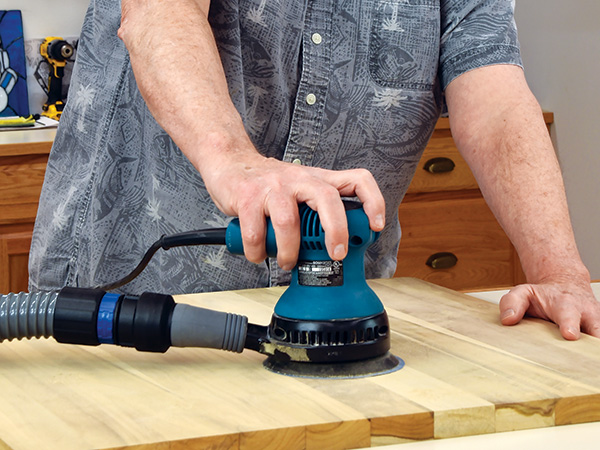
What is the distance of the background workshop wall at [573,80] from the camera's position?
3.05 meters

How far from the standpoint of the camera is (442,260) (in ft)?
10.2

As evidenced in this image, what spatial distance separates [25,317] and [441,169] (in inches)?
92.5

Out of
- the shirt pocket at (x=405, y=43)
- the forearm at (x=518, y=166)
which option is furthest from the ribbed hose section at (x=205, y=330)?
the shirt pocket at (x=405, y=43)

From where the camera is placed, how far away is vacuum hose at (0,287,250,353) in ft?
2.69

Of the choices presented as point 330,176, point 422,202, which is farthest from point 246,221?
point 422,202

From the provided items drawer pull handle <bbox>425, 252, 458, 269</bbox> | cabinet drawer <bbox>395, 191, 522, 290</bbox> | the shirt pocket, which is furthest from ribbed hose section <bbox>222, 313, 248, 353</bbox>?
drawer pull handle <bbox>425, 252, 458, 269</bbox>

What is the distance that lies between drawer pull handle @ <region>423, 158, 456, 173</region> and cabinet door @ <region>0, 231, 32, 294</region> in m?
1.33

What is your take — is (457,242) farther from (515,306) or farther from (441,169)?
(515,306)

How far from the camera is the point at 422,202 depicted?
3.07m

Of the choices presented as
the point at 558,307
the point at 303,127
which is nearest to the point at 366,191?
the point at 558,307

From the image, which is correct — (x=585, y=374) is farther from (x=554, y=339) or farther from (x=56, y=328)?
(x=56, y=328)

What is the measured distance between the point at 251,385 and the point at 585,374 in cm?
30

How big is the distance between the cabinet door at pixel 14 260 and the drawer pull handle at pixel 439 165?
4.37ft

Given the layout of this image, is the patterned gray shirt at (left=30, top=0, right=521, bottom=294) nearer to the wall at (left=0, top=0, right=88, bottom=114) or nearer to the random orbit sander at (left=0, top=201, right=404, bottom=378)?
the random orbit sander at (left=0, top=201, right=404, bottom=378)
